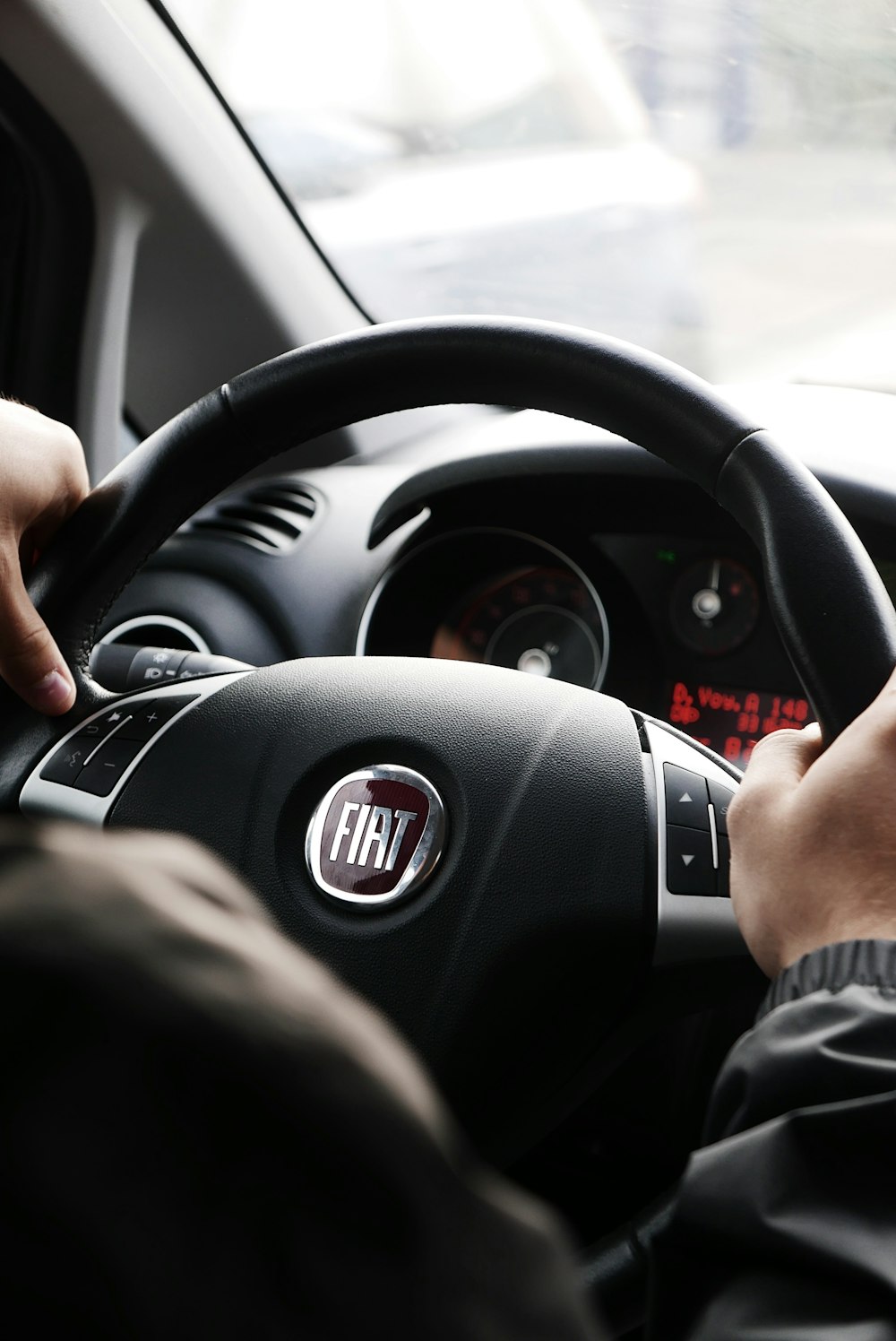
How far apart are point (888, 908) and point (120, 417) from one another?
1588 millimetres

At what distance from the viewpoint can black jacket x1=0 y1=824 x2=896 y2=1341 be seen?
9.5 inches

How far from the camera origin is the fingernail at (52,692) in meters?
1.00

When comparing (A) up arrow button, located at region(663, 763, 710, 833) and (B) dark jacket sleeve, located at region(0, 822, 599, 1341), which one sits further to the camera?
(A) up arrow button, located at region(663, 763, 710, 833)

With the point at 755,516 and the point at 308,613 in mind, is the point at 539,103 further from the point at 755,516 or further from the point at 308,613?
the point at 755,516

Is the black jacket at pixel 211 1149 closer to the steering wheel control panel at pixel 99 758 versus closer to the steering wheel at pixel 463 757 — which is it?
the steering wheel at pixel 463 757

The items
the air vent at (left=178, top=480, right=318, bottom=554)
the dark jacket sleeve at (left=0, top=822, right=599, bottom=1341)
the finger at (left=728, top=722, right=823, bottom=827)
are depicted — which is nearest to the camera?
the dark jacket sleeve at (left=0, top=822, right=599, bottom=1341)

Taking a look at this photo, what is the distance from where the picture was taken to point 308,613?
1654 millimetres

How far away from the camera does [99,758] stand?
1.01 meters

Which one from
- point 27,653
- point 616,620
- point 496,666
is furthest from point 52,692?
point 616,620

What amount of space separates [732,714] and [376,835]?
0.89m

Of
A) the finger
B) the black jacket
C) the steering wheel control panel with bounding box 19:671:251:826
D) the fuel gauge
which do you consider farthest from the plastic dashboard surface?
the black jacket

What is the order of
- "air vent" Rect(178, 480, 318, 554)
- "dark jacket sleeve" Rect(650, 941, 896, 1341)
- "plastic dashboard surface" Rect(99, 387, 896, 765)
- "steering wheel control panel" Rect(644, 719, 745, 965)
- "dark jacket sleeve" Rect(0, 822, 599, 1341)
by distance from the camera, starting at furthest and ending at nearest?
1. "air vent" Rect(178, 480, 318, 554)
2. "plastic dashboard surface" Rect(99, 387, 896, 765)
3. "steering wheel control panel" Rect(644, 719, 745, 965)
4. "dark jacket sleeve" Rect(650, 941, 896, 1341)
5. "dark jacket sleeve" Rect(0, 822, 599, 1341)

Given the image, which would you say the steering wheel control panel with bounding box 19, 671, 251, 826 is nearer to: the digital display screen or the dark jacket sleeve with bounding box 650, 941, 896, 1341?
the dark jacket sleeve with bounding box 650, 941, 896, 1341

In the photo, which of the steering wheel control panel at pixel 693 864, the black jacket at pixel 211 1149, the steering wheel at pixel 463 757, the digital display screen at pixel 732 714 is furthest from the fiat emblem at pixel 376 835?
the digital display screen at pixel 732 714
